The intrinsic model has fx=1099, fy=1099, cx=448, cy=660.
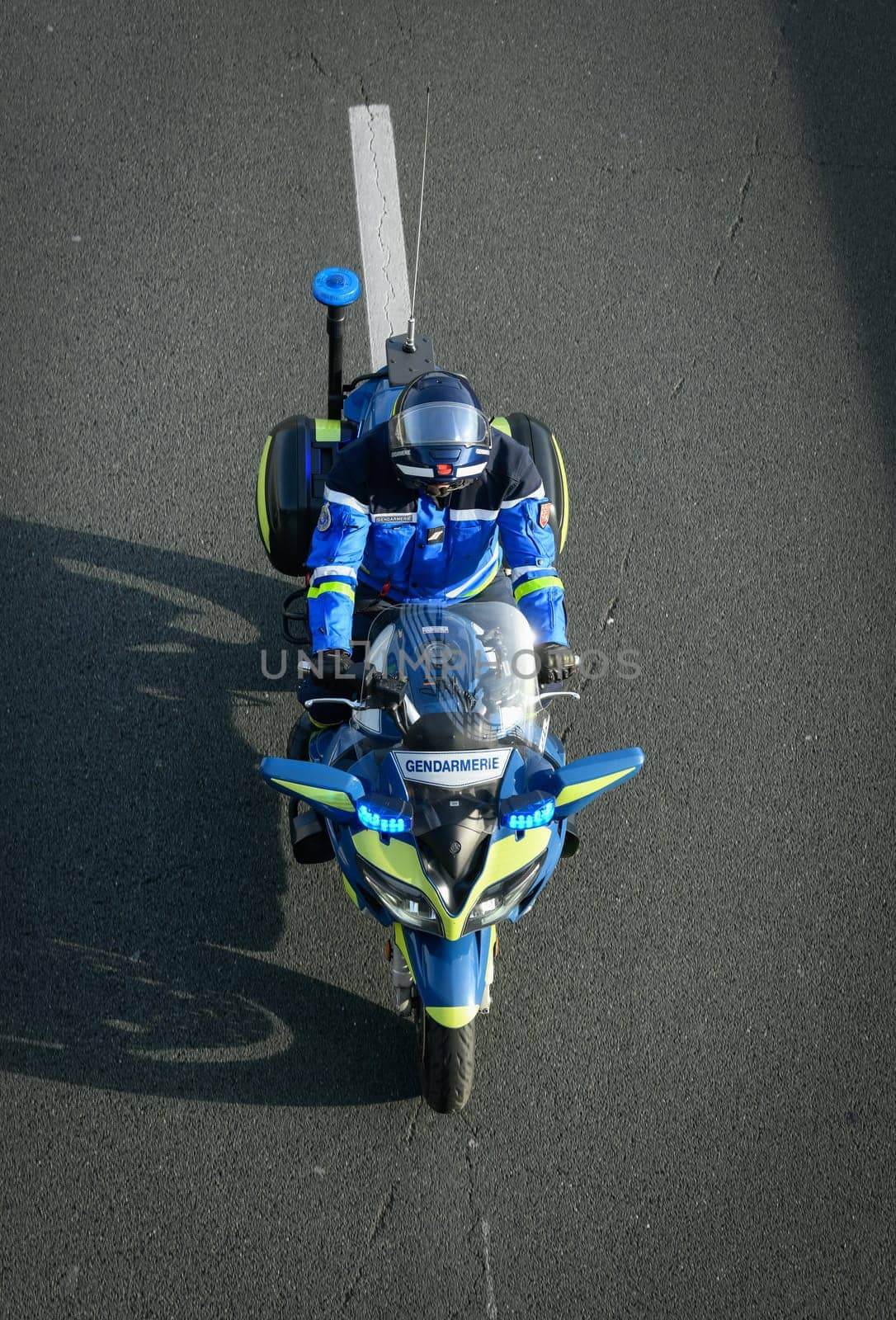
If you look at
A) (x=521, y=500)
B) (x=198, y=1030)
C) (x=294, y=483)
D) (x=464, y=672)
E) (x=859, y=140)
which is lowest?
(x=198, y=1030)

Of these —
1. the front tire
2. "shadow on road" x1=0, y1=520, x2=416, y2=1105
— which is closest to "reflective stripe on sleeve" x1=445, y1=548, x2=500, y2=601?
"shadow on road" x1=0, y1=520, x2=416, y2=1105

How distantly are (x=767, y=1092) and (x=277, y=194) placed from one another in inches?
203

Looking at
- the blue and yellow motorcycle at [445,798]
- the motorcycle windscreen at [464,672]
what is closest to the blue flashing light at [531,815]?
the blue and yellow motorcycle at [445,798]

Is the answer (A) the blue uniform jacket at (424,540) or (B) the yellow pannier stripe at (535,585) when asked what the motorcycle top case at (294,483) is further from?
(B) the yellow pannier stripe at (535,585)

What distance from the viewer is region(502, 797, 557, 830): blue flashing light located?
10.5ft

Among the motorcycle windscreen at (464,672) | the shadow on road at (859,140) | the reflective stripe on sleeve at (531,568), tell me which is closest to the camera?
the motorcycle windscreen at (464,672)

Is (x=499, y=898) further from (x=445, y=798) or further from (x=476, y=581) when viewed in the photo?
(x=476, y=581)

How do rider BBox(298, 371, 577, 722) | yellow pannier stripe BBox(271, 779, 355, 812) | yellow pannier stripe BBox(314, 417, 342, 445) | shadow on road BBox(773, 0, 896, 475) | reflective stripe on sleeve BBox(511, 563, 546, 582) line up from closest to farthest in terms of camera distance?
yellow pannier stripe BBox(271, 779, 355, 812)
rider BBox(298, 371, 577, 722)
reflective stripe on sleeve BBox(511, 563, 546, 582)
yellow pannier stripe BBox(314, 417, 342, 445)
shadow on road BBox(773, 0, 896, 475)

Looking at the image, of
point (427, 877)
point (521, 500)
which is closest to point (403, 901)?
point (427, 877)

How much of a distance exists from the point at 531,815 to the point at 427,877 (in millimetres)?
369

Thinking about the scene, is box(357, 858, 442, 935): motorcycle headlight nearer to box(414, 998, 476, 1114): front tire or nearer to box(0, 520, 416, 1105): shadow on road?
box(414, 998, 476, 1114): front tire

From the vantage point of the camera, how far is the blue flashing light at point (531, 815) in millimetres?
3205

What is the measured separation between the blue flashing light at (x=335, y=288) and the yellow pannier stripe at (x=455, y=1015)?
8.70ft

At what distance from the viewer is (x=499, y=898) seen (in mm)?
3371
